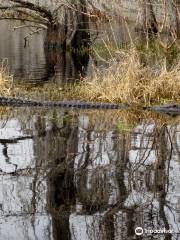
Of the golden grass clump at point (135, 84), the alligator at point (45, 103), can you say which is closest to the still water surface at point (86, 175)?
the alligator at point (45, 103)

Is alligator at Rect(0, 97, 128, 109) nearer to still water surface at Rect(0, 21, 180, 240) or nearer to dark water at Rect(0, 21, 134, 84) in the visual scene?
still water surface at Rect(0, 21, 180, 240)

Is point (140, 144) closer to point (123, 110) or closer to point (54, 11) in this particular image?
point (123, 110)

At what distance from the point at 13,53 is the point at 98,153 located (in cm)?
1652

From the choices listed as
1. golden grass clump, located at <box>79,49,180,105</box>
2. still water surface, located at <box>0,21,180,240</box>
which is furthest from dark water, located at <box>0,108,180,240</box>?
golden grass clump, located at <box>79,49,180,105</box>

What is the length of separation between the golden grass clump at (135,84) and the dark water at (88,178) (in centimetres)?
125

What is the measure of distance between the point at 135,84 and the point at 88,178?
4.30 metres

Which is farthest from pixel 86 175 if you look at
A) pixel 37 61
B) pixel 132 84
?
pixel 37 61

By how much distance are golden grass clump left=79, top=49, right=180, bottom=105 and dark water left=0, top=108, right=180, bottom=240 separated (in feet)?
4.09

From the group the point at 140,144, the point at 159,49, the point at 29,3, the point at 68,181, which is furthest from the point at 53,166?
the point at 29,3

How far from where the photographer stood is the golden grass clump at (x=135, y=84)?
9.74 m

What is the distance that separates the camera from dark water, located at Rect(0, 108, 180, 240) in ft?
14.4

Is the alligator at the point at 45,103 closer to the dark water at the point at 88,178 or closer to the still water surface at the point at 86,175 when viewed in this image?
the still water surface at the point at 86,175

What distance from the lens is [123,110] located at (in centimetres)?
945

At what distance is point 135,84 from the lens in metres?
9.70
